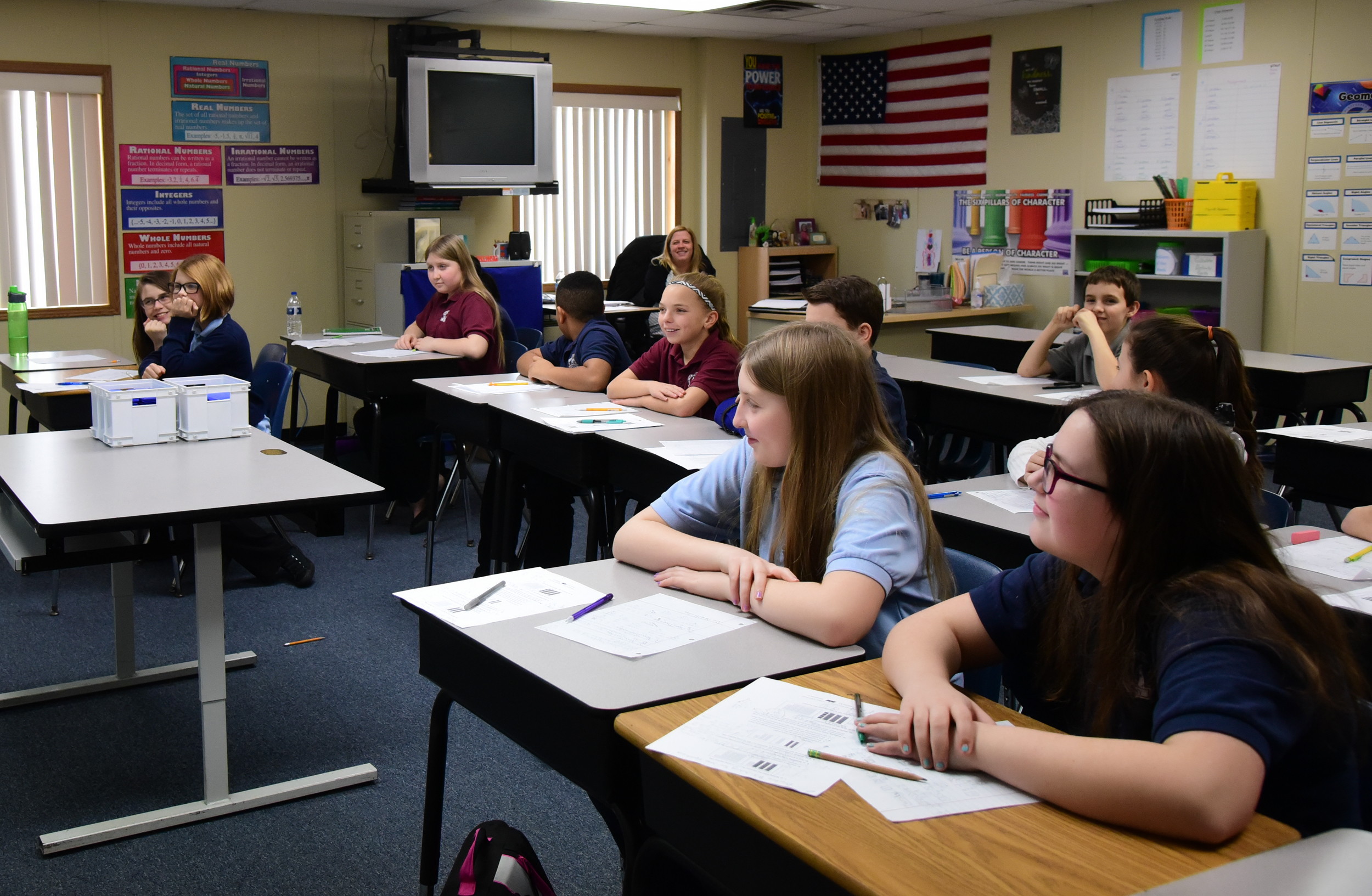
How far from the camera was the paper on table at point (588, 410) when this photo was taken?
3.68 meters

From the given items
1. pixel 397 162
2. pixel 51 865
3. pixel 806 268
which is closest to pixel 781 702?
pixel 51 865

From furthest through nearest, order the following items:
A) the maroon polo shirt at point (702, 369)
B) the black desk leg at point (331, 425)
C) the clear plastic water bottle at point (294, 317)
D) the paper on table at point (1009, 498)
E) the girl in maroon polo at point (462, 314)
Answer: the clear plastic water bottle at point (294, 317) < the black desk leg at point (331, 425) < the girl in maroon polo at point (462, 314) < the maroon polo shirt at point (702, 369) < the paper on table at point (1009, 498)

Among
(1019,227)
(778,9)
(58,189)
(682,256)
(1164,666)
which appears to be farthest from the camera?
(1019,227)

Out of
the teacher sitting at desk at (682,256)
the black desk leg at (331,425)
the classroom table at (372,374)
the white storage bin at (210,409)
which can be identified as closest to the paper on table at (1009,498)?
the white storage bin at (210,409)

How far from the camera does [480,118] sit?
22.9 ft

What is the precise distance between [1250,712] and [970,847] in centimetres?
28

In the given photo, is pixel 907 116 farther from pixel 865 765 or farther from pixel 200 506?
pixel 865 765

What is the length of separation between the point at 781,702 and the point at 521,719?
394mm

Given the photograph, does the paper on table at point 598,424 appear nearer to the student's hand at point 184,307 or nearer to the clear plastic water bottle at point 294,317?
the student's hand at point 184,307

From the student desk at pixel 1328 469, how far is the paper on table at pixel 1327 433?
0.04 feet

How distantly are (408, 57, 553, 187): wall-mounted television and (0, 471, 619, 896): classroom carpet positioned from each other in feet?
10.8

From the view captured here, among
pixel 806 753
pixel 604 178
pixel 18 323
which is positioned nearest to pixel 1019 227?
pixel 604 178

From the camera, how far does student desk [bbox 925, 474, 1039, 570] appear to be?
2494mm

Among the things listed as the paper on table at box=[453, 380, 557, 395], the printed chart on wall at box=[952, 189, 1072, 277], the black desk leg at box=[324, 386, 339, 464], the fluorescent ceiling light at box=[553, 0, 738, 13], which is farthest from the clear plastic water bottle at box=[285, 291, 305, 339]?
the printed chart on wall at box=[952, 189, 1072, 277]
